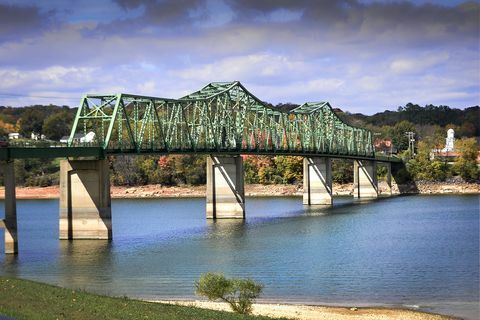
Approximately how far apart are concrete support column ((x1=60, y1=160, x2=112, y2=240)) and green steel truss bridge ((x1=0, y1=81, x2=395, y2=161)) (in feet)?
5.33

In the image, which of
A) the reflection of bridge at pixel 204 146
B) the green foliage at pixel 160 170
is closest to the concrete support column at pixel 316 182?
the reflection of bridge at pixel 204 146

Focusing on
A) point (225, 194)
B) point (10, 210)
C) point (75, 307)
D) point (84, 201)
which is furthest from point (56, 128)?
point (75, 307)

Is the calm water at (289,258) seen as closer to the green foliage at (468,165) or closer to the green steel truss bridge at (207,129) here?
the green steel truss bridge at (207,129)

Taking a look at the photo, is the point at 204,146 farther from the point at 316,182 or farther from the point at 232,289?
the point at 232,289

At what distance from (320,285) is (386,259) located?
41.9 ft

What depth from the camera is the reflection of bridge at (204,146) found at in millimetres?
71625

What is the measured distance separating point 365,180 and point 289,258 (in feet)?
328

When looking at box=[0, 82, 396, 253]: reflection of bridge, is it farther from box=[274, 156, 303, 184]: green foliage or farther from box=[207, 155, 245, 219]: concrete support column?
box=[274, 156, 303, 184]: green foliage

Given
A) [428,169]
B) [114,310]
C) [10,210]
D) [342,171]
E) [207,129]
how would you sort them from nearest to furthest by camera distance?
[114,310] → [10,210] → [207,129] → [428,169] → [342,171]

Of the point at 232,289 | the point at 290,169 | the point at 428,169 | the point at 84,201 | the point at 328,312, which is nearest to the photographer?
the point at 232,289

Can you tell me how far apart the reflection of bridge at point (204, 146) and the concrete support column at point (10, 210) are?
7cm

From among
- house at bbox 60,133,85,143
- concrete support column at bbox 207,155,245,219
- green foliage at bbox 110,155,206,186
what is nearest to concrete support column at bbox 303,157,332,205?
concrete support column at bbox 207,155,245,219

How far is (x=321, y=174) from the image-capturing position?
134250 millimetres

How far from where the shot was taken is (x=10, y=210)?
2418 inches
